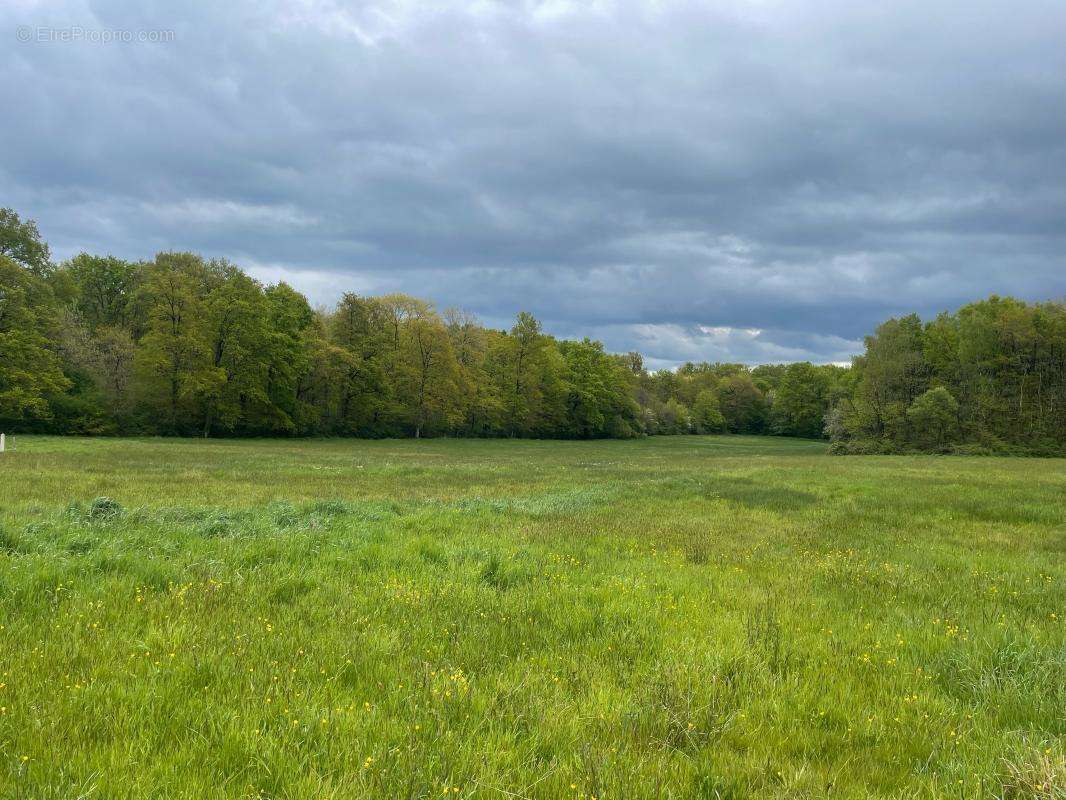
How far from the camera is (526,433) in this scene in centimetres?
8550

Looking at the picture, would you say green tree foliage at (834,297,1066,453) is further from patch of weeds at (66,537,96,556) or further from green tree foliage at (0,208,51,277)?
green tree foliage at (0,208,51,277)

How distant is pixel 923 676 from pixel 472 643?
4.25 meters

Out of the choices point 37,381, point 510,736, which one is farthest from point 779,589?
point 37,381

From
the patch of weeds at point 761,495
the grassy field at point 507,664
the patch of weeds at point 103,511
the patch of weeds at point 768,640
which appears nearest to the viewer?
the grassy field at point 507,664

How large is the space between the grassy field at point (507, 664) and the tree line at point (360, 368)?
45.4 metres

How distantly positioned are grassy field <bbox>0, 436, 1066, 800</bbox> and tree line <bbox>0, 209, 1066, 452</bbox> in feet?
149

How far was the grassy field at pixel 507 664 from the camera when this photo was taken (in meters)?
3.45

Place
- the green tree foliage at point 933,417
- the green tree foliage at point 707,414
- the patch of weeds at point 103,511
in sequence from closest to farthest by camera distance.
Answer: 1. the patch of weeds at point 103,511
2. the green tree foliage at point 933,417
3. the green tree foliage at point 707,414

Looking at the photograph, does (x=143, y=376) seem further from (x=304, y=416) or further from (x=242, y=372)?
(x=304, y=416)

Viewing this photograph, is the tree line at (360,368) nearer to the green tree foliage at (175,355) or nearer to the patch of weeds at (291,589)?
the green tree foliage at (175,355)

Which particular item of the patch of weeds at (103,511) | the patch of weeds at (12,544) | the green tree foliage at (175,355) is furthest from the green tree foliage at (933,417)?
the patch of weeds at (12,544)

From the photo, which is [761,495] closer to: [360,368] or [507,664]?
[507,664]

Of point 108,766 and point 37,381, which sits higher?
point 37,381

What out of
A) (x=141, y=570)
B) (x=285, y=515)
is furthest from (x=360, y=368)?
(x=141, y=570)
